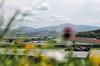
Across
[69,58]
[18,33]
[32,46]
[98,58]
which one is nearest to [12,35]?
[18,33]

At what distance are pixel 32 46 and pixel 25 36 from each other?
0.42 ft

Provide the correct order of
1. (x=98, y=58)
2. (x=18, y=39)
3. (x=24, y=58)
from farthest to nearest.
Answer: (x=18, y=39) → (x=24, y=58) → (x=98, y=58)

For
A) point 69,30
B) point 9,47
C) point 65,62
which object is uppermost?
point 69,30

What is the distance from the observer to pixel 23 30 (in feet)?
6.61

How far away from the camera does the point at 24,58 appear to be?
5.78ft

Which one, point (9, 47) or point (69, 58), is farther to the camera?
point (9, 47)

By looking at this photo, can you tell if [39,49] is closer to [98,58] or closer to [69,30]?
[98,58]

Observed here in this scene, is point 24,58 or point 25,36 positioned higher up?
point 25,36

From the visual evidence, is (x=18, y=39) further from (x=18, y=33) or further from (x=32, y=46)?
(x=32, y=46)

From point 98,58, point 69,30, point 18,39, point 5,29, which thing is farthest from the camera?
point 18,39

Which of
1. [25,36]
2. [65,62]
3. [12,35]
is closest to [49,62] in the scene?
[65,62]

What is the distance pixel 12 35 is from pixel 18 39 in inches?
2.6

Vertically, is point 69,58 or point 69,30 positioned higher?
point 69,30

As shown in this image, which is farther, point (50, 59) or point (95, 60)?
point (50, 59)
